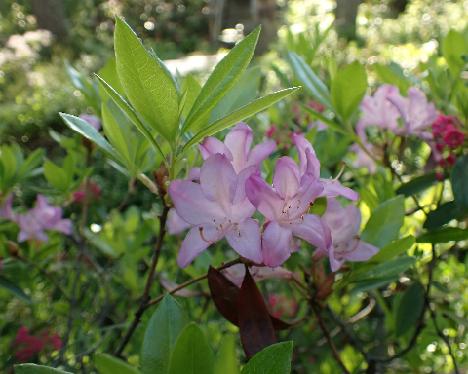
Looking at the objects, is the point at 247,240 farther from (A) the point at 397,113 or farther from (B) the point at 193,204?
(A) the point at 397,113

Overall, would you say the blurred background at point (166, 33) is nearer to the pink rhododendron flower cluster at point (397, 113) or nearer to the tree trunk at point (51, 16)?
the tree trunk at point (51, 16)

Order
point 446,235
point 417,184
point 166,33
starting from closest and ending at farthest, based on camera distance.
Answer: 1. point 446,235
2. point 417,184
3. point 166,33

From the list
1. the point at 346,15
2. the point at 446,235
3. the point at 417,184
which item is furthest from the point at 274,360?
the point at 346,15

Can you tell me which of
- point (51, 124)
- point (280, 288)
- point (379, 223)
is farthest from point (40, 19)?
point (379, 223)

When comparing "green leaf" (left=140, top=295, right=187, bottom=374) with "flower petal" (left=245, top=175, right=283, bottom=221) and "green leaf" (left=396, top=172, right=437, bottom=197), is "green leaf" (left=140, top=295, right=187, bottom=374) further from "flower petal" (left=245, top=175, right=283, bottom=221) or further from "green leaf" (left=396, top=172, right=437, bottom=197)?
"green leaf" (left=396, top=172, right=437, bottom=197)

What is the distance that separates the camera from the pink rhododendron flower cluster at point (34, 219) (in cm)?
107

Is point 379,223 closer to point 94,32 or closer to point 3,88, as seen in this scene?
point 3,88

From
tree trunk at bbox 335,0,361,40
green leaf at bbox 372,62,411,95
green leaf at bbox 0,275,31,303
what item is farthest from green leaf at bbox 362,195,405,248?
tree trunk at bbox 335,0,361,40

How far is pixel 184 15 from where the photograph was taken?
47.3ft

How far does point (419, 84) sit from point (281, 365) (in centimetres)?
78

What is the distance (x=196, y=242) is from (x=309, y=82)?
353mm

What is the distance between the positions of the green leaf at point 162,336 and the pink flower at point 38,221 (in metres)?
0.66

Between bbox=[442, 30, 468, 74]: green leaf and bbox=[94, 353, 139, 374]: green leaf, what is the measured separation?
747mm

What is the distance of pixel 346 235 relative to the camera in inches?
25.4
